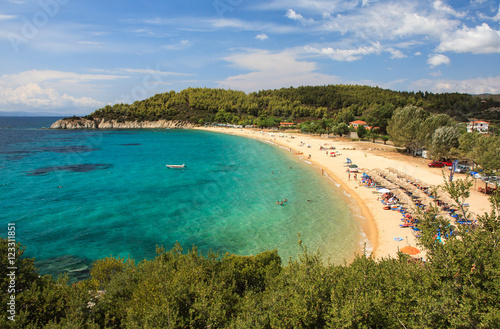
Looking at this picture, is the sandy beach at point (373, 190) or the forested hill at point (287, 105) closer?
the sandy beach at point (373, 190)

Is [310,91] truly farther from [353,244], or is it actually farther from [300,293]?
[300,293]

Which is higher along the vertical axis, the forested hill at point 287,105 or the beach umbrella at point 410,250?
the forested hill at point 287,105

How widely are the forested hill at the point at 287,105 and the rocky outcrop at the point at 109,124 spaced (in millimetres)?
2957

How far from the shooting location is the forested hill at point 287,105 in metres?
125

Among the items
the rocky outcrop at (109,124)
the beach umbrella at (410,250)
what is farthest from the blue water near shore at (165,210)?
the rocky outcrop at (109,124)

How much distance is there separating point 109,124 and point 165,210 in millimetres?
155292

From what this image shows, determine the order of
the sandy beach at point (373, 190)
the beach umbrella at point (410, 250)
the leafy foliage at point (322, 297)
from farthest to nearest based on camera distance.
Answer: the sandy beach at point (373, 190) < the beach umbrella at point (410, 250) < the leafy foliage at point (322, 297)

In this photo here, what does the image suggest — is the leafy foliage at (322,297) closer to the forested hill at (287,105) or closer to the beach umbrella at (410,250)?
the beach umbrella at (410,250)

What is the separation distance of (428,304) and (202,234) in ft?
63.5

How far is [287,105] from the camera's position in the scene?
499 ft

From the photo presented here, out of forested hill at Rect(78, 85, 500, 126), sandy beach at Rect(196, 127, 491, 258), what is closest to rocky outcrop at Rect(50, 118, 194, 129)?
forested hill at Rect(78, 85, 500, 126)

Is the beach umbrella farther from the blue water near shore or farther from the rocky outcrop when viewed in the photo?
the rocky outcrop

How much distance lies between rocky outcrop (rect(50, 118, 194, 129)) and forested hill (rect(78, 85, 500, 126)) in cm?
296

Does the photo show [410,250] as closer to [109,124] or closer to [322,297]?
[322,297]
